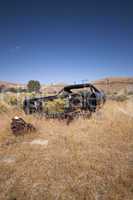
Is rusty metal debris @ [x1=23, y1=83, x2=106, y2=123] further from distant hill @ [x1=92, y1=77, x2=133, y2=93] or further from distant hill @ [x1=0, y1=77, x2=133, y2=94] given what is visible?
distant hill @ [x1=92, y1=77, x2=133, y2=93]

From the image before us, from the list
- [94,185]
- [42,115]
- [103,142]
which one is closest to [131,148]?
[103,142]

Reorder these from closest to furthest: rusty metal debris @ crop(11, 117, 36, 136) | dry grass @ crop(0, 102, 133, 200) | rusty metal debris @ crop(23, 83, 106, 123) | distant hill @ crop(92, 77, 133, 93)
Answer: dry grass @ crop(0, 102, 133, 200) → rusty metal debris @ crop(11, 117, 36, 136) → rusty metal debris @ crop(23, 83, 106, 123) → distant hill @ crop(92, 77, 133, 93)

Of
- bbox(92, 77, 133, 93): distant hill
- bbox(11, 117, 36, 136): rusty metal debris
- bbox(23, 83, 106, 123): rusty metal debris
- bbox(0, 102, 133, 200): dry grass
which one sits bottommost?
bbox(0, 102, 133, 200): dry grass

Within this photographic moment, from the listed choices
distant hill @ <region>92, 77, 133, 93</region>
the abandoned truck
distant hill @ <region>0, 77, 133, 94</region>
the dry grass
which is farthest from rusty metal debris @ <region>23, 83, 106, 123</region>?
distant hill @ <region>92, 77, 133, 93</region>

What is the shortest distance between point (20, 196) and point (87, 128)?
3.85 metres

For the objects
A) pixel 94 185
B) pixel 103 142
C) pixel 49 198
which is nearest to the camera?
pixel 49 198

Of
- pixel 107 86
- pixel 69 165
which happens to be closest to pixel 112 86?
pixel 107 86

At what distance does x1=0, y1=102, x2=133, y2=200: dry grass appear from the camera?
2758 mm

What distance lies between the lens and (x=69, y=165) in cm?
359

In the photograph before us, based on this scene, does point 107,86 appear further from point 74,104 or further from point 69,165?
point 69,165

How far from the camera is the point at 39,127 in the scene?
6398mm

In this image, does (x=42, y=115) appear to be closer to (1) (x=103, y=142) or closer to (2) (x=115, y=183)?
(1) (x=103, y=142)

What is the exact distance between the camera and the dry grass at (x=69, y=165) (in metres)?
2.76

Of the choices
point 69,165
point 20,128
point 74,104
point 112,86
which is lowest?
point 69,165
